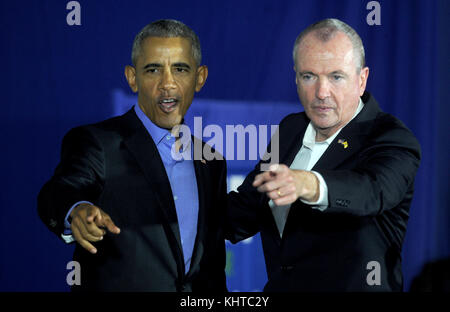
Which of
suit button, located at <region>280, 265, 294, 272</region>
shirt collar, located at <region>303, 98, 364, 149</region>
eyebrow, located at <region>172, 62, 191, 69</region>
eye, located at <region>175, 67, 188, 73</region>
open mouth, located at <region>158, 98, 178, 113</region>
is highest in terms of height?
eyebrow, located at <region>172, 62, 191, 69</region>

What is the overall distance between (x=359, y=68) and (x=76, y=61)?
1643mm

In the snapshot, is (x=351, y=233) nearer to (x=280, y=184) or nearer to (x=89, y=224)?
(x=280, y=184)

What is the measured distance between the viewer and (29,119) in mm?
3021

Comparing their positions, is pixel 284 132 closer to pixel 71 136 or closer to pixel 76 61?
pixel 71 136

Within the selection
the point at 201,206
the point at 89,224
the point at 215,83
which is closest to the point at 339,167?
the point at 201,206

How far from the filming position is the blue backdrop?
3.01 metres

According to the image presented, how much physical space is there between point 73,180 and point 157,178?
1.04 ft

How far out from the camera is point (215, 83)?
10.8ft

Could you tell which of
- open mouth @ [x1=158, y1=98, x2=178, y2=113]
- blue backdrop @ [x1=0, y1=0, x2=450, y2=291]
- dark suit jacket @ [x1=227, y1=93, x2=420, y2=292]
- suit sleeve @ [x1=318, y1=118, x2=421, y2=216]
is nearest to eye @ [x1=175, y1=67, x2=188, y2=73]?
open mouth @ [x1=158, y1=98, x2=178, y2=113]

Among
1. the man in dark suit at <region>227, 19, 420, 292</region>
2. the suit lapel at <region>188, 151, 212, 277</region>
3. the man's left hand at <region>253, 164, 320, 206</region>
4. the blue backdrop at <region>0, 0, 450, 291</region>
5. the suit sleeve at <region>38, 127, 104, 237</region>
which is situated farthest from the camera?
the blue backdrop at <region>0, 0, 450, 291</region>

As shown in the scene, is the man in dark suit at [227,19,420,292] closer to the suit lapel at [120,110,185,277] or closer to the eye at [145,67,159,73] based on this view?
the suit lapel at [120,110,185,277]

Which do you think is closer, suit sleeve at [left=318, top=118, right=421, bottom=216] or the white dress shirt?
suit sleeve at [left=318, top=118, right=421, bottom=216]

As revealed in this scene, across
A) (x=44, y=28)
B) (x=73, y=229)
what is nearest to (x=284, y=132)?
(x=73, y=229)

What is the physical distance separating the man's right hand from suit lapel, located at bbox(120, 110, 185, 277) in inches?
15.3
